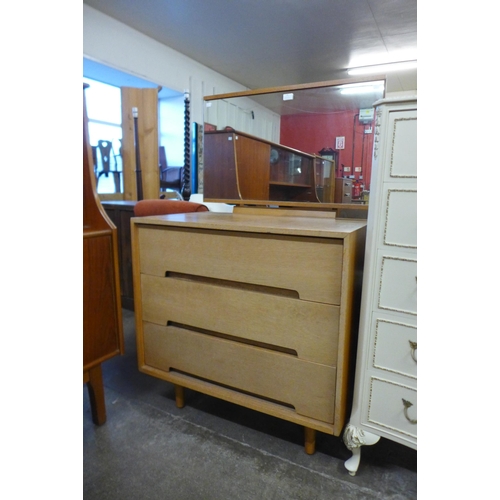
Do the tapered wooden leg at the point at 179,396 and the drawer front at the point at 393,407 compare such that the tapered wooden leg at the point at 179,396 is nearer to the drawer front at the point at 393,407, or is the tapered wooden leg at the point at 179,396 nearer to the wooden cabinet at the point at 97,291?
the wooden cabinet at the point at 97,291

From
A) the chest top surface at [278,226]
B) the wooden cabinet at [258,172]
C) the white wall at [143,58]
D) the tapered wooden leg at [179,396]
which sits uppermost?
the white wall at [143,58]

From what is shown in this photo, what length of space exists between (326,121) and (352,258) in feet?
1.85

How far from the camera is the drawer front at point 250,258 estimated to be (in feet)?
2.81

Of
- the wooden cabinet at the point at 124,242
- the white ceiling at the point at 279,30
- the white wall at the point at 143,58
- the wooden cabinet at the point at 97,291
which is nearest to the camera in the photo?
the wooden cabinet at the point at 97,291

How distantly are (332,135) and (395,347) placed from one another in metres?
0.71

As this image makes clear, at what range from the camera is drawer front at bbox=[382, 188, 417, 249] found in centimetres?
78

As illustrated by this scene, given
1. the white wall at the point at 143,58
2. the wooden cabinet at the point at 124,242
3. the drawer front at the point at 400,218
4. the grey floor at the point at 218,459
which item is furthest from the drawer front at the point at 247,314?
the white wall at the point at 143,58

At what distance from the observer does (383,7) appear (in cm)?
271

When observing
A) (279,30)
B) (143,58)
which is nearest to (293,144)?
(279,30)

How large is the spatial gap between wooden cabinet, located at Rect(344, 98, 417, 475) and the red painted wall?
0.24 meters

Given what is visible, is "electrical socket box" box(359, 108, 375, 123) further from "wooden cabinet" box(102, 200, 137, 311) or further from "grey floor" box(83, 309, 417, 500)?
"wooden cabinet" box(102, 200, 137, 311)

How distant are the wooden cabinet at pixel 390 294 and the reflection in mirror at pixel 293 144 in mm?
236
